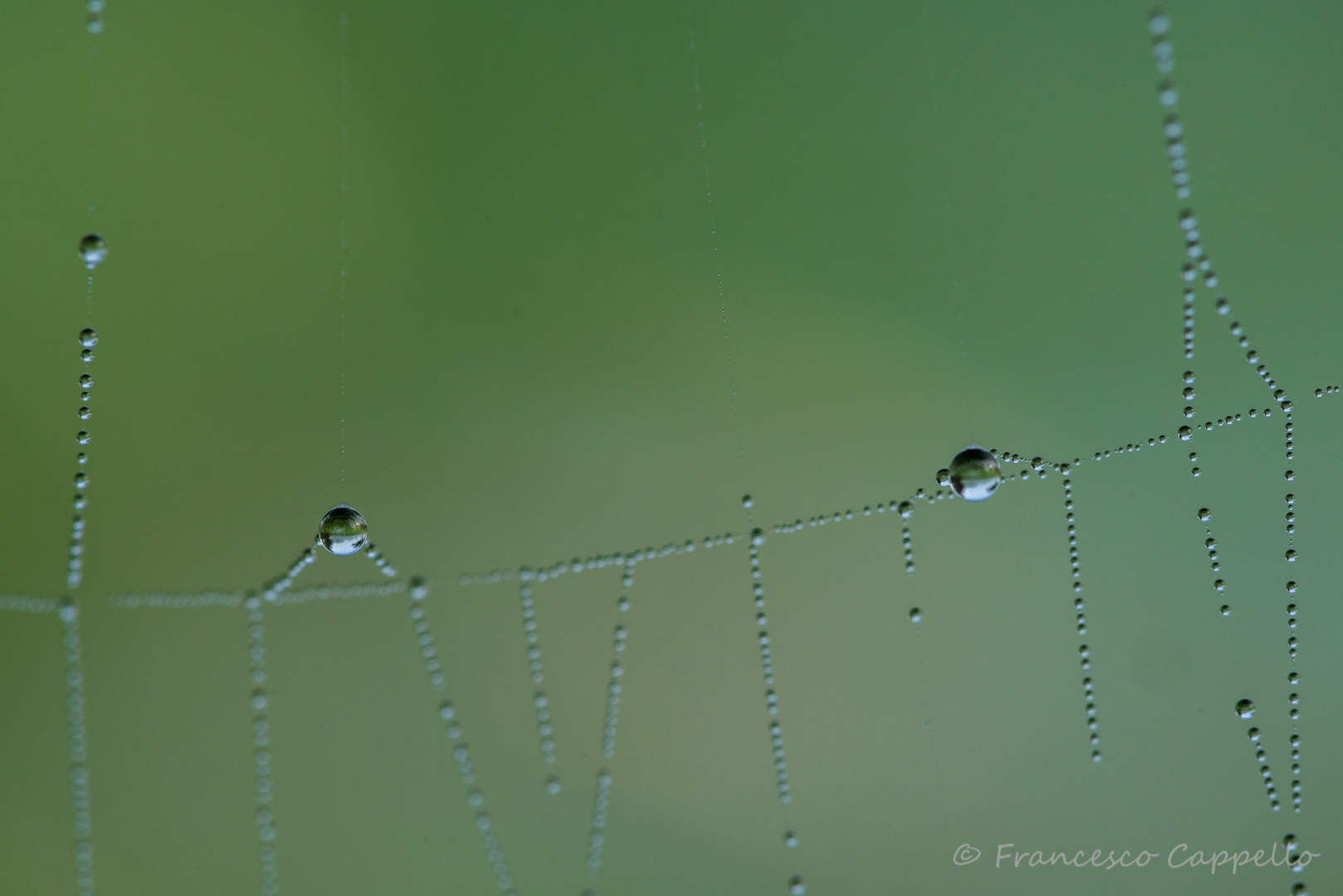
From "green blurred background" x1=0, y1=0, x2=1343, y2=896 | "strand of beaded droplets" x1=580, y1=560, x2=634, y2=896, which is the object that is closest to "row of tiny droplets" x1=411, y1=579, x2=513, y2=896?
"green blurred background" x1=0, y1=0, x2=1343, y2=896

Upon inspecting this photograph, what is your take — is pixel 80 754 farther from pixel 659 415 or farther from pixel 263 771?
pixel 659 415

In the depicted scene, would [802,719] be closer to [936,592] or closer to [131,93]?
[936,592]

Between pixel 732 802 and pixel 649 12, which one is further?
pixel 649 12

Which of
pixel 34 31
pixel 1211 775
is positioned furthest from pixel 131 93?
pixel 1211 775

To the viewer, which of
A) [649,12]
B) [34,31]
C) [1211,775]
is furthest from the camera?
[649,12]

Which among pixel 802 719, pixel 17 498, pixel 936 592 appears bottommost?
pixel 802 719

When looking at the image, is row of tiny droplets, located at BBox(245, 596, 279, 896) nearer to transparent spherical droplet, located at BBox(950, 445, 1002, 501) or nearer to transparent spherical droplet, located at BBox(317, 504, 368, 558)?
transparent spherical droplet, located at BBox(317, 504, 368, 558)

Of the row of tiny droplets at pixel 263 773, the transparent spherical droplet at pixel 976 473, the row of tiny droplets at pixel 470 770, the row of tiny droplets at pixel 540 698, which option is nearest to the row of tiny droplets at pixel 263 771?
the row of tiny droplets at pixel 263 773
